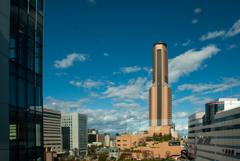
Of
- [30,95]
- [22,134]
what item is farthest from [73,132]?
[22,134]

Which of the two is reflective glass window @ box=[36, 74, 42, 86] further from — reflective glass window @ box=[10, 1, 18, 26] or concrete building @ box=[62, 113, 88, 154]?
concrete building @ box=[62, 113, 88, 154]

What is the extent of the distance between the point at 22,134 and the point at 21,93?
2.94m

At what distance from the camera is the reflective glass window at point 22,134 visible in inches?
579

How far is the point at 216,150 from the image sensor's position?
5453cm

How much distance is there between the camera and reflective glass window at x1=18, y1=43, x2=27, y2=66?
50.4ft

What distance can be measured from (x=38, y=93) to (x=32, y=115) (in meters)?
2.11

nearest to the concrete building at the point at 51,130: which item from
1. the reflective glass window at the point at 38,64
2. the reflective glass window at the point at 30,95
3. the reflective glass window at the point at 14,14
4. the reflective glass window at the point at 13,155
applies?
the reflective glass window at the point at 38,64

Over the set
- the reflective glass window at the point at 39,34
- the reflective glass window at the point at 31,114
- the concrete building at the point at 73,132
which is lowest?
the concrete building at the point at 73,132

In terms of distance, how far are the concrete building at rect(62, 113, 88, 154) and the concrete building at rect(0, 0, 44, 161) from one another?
580 feet

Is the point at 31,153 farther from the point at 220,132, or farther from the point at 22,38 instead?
the point at 220,132

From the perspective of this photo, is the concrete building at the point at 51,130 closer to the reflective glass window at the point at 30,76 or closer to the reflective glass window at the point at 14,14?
the reflective glass window at the point at 30,76

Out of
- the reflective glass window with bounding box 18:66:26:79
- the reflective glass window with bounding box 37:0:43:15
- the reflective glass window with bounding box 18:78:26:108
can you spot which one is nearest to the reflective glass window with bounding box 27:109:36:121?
the reflective glass window with bounding box 18:78:26:108

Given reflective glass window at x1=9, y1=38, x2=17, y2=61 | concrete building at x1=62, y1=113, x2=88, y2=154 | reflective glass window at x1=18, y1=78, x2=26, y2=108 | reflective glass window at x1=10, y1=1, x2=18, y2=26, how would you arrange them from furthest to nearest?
1. concrete building at x1=62, y1=113, x2=88, y2=154
2. reflective glass window at x1=18, y1=78, x2=26, y2=108
3. reflective glass window at x1=10, y1=1, x2=18, y2=26
4. reflective glass window at x1=9, y1=38, x2=17, y2=61

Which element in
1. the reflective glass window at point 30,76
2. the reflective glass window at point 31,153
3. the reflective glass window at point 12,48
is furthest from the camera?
the reflective glass window at point 30,76
